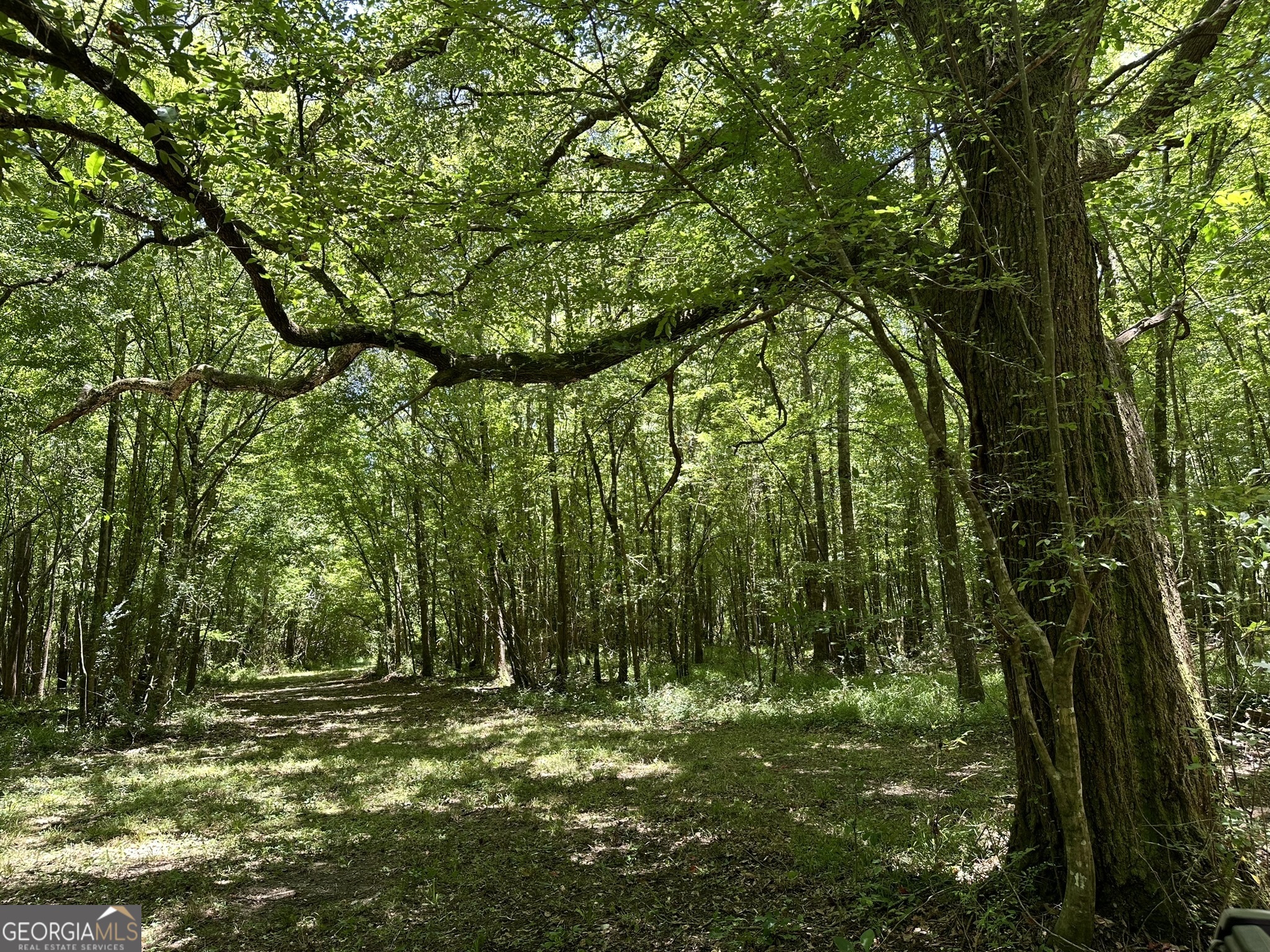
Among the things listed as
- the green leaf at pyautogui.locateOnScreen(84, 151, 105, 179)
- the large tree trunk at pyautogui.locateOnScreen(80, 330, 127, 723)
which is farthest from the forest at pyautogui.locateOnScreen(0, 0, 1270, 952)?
the large tree trunk at pyautogui.locateOnScreen(80, 330, 127, 723)

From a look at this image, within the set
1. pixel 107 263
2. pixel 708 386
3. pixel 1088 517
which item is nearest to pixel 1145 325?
pixel 1088 517

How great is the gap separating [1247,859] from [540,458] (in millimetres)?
11873

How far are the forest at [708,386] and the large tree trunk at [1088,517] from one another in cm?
3

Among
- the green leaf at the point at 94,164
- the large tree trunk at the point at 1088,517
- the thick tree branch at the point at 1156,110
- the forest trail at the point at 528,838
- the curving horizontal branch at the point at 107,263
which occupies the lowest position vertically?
the forest trail at the point at 528,838

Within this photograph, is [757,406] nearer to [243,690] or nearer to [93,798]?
[93,798]

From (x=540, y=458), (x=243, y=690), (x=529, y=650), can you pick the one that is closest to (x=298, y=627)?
(x=243, y=690)

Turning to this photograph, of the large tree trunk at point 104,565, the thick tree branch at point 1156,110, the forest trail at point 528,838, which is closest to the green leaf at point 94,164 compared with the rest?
the forest trail at point 528,838

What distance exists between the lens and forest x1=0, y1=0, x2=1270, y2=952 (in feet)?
10.4

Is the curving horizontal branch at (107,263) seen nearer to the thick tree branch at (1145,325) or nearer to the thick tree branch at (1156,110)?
the thick tree branch at (1156,110)
